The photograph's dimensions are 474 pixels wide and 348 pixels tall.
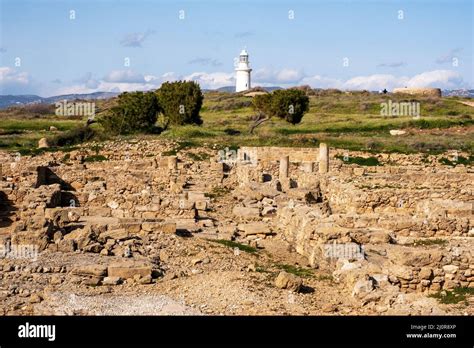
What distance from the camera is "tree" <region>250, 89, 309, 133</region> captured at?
2096 inches

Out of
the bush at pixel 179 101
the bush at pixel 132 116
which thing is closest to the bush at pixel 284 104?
the bush at pixel 179 101

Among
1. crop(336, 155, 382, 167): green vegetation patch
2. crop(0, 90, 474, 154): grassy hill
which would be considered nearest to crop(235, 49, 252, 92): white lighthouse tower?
crop(0, 90, 474, 154): grassy hill

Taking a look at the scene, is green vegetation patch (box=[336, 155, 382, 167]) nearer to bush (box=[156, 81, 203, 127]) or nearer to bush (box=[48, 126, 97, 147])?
bush (box=[48, 126, 97, 147])

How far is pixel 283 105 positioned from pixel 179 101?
7.32 metres

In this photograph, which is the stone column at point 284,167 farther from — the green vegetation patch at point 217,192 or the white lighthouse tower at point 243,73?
the white lighthouse tower at point 243,73

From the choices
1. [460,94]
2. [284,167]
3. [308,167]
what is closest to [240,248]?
[284,167]

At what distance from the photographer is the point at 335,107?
→ 73125mm

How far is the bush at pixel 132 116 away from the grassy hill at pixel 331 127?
3240mm

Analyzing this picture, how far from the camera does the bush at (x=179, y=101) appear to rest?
5178cm

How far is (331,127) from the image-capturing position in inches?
2148

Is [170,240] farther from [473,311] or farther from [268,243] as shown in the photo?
[473,311]

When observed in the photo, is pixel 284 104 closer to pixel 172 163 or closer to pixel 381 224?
pixel 172 163

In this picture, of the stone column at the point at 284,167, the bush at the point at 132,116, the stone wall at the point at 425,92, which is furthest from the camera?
the stone wall at the point at 425,92

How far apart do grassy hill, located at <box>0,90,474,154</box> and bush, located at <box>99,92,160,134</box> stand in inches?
128
